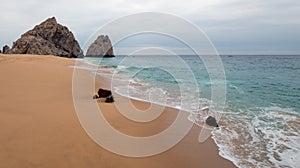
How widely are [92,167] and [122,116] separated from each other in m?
2.87

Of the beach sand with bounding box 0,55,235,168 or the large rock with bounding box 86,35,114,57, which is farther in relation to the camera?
the large rock with bounding box 86,35,114,57

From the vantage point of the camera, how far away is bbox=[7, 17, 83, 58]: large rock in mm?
45562

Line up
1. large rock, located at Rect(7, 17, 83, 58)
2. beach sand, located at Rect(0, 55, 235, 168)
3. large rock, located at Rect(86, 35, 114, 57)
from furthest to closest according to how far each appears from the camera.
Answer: large rock, located at Rect(86, 35, 114, 57) → large rock, located at Rect(7, 17, 83, 58) → beach sand, located at Rect(0, 55, 235, 168)

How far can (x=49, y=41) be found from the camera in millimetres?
56906

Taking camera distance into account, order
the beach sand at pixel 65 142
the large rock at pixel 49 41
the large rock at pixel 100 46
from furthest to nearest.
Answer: the large rock at pixel 100 46 < the large rock at pixel 49 41 < the beach sand at pixel 65 142

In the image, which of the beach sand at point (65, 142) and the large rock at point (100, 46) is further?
the large rock at point (100, 46)

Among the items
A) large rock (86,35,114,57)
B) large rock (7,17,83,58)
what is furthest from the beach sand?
large rock (86,35,114,57)

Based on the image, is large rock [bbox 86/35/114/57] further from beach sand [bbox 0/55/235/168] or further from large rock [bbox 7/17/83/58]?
beach sand [bbox 0/55/235/168]

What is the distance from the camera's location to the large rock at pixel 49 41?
45562 mm

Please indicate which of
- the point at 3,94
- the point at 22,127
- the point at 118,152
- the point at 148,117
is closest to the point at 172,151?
the point at 118,152

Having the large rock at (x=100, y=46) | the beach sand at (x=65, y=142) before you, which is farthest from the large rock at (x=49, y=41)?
the beach sand at (x=65, y=142)

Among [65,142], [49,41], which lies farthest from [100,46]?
[65,142]

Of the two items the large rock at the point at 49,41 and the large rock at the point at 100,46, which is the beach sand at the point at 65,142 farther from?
the large rock at the point at 100,46

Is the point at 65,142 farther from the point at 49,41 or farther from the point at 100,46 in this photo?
the point at 100,46
